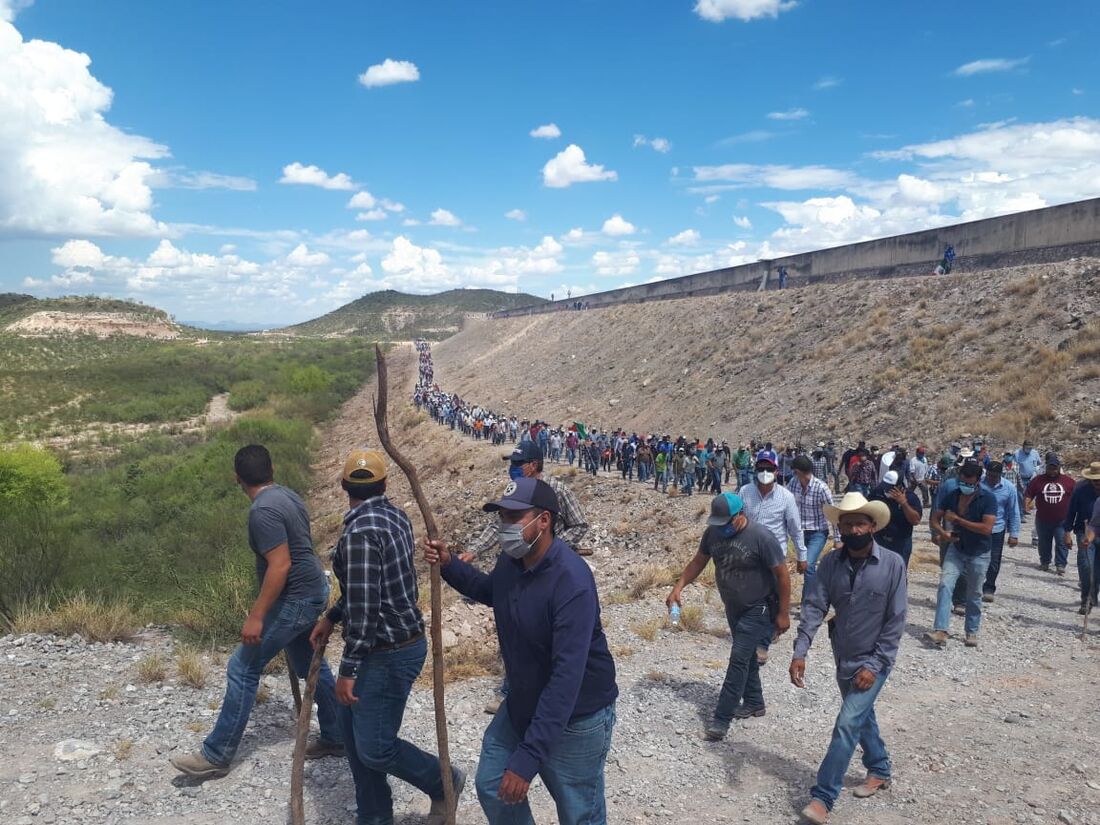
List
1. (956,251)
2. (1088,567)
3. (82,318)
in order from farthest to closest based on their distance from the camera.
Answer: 1. (82,318)
2. (956,251)
3. (1088,567)

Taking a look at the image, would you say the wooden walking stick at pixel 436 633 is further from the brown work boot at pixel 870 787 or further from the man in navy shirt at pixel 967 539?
the man in navy shirt at pixel 967 539

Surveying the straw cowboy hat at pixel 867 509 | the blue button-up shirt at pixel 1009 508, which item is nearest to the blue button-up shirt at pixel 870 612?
the straw cowboy hat at pixel 867 509

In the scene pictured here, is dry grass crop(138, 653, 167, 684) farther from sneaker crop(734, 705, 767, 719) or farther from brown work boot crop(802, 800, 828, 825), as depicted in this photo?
brown work boot crop(802, 800, 828, 825)

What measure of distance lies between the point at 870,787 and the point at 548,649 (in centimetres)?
267

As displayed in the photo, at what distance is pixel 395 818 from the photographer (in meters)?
3.97

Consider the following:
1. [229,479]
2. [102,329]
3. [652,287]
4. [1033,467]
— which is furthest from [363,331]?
[1033,467]

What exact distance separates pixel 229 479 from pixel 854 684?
67.1 feet

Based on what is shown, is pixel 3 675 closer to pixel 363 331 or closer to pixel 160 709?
pixel 160 709

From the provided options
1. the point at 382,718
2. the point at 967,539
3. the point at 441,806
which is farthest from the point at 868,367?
the point at 382,718

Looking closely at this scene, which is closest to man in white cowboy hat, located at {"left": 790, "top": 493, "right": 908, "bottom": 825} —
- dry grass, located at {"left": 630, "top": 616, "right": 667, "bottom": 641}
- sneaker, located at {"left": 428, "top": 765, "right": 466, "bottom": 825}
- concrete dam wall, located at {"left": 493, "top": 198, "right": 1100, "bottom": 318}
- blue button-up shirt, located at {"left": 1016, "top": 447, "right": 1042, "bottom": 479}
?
sneaker, located at {"left": 428, "top": 765, "right": 466, "bottom": 825}

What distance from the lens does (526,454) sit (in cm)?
480

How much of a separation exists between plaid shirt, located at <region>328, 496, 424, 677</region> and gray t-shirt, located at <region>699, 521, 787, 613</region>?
2.10 metres

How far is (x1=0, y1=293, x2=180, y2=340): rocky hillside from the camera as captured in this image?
106m

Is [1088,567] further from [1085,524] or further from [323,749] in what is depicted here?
[323,749]
